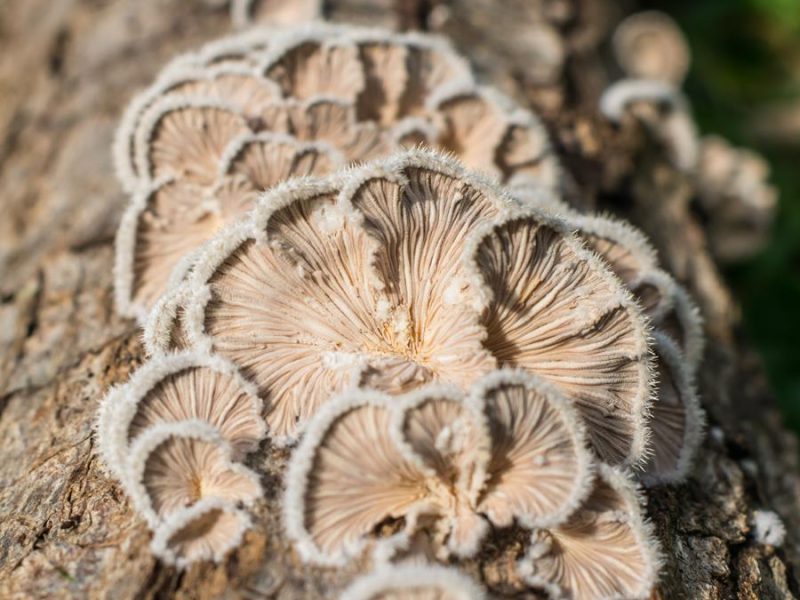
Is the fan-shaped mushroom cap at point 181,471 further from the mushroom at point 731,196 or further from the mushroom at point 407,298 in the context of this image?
the mushroom at point 731,196

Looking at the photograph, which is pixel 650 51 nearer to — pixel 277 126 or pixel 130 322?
pixel 277 126

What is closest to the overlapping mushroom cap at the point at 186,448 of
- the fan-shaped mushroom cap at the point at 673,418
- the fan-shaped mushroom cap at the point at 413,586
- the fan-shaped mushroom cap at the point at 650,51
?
the fan-shaped mushroom cap at the point at 413,586

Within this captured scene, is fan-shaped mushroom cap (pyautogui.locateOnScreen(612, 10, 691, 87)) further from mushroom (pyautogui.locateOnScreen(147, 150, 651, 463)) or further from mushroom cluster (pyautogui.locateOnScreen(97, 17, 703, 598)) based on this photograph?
mushroom (pyautogui.locateOnScreen(147, 150, 651, 463))

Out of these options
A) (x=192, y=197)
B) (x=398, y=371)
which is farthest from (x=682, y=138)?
(x=398, y=371)

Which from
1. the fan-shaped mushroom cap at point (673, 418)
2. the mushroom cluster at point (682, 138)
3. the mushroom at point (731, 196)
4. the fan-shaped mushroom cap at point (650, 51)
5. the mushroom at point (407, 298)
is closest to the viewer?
the mushroom at point (407, 298)

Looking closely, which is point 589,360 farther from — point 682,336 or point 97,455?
point 97,455

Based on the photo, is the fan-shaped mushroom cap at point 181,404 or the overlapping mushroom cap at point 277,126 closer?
the fan-shaped mushroom cap at point 181,404

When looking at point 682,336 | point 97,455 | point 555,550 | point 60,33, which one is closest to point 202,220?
point 97,455
